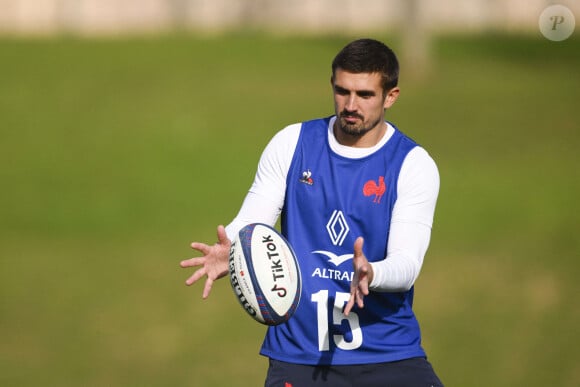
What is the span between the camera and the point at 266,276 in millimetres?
6898

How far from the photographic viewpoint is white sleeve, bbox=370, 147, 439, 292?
22.4ft

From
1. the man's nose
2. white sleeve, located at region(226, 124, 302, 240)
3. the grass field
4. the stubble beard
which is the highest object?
the man's nose

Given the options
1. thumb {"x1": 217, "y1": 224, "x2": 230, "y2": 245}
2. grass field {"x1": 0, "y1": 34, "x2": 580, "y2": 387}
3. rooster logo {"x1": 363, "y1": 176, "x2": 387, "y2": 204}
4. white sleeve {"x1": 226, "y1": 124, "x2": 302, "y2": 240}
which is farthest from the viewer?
grass field {"x1": 0, "y1": 34, "x2": 580, "y2": 387}

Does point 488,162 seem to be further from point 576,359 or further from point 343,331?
point 343,331

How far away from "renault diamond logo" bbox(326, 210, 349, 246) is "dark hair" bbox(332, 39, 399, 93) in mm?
827

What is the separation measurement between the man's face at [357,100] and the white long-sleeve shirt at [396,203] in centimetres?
22

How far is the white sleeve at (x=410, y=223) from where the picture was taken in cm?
684

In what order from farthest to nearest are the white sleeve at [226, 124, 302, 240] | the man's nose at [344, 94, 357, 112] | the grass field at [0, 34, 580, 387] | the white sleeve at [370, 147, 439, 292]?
the grass field at [0, 34, 580, 387] < the white sleeve at [226, 124, 302, 240] < the man's nose at [344, 94, 357, 112] < the white sleeve at [370, 147, 439, 292]

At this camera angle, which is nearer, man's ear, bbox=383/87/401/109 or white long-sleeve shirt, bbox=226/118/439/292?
white long-sleeve shirt, bbox=226/118/439/292

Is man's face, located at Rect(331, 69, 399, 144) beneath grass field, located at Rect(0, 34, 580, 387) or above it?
above

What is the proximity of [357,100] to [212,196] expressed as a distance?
759 inches

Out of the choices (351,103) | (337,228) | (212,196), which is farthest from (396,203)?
(212,196)

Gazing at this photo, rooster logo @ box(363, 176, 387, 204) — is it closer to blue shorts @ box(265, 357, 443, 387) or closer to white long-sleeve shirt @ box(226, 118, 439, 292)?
white long-sleeve shirt @ box(226, 118, 439, 292)

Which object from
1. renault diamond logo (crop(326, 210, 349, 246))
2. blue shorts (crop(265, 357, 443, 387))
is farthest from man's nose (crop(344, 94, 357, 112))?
blue shorts (crop(265, 357, 443, 387))
